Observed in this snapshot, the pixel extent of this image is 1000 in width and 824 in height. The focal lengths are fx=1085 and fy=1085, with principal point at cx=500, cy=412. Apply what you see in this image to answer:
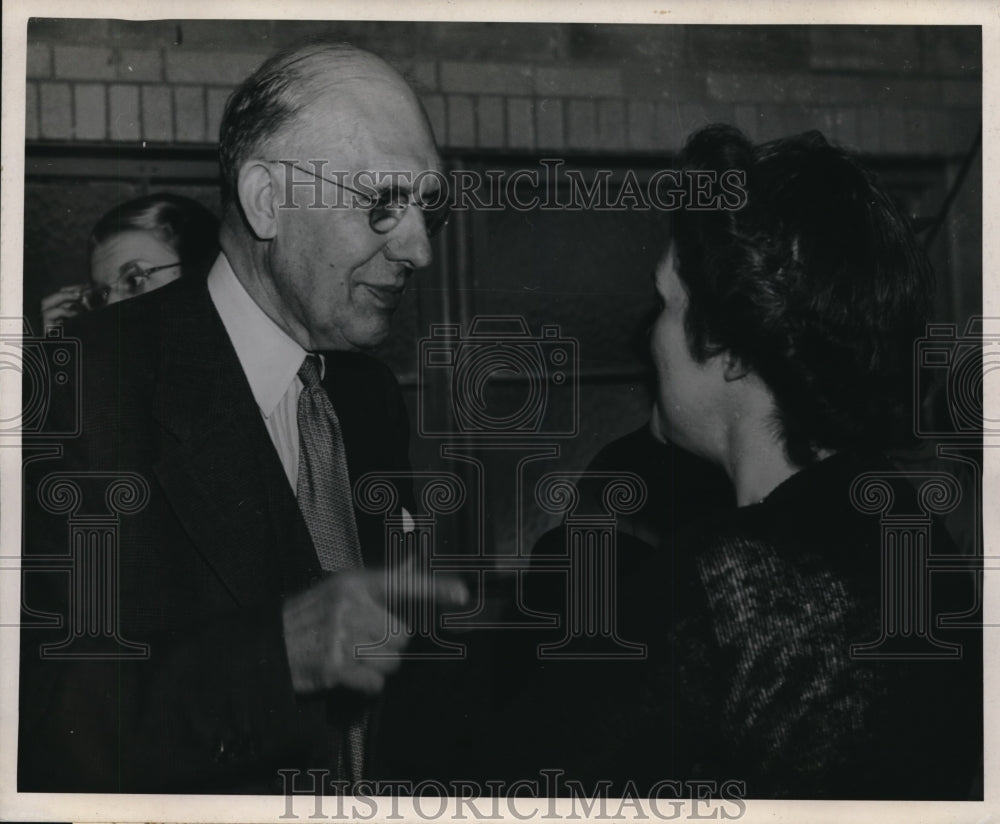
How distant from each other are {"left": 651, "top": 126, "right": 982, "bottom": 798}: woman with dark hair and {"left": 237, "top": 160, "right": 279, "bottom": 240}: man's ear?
1136mm

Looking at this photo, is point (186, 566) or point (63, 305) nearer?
point (186, 566)

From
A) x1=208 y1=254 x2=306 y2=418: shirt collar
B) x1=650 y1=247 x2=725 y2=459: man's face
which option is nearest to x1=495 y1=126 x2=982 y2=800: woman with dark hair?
x1=650 y1=247 x2=725 y2=459: man's face

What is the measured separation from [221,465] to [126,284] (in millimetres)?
617

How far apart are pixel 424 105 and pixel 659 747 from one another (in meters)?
1.99

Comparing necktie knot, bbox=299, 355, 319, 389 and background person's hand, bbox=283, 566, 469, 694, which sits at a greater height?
necktie knot, bbox=299, 355, 319, 389

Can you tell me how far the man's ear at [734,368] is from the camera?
309 cm

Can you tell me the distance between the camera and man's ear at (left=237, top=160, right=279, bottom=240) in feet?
10.2

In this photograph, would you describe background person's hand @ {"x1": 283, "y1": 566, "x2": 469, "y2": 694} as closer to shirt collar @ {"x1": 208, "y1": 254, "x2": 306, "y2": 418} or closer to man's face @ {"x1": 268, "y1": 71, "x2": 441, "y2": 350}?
shirt collar @ {"x1": 208, "y1": 254, "x2": 306, "y2": 418}

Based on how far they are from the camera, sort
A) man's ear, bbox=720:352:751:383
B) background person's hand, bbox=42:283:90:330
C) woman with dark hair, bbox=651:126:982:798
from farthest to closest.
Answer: background person's hand, bbox=42:283:90:330 → man's ear, bbox=720:352:751:383 → woman with dark hair, bbox=651:126:982:798

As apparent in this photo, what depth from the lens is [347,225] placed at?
3135mm
